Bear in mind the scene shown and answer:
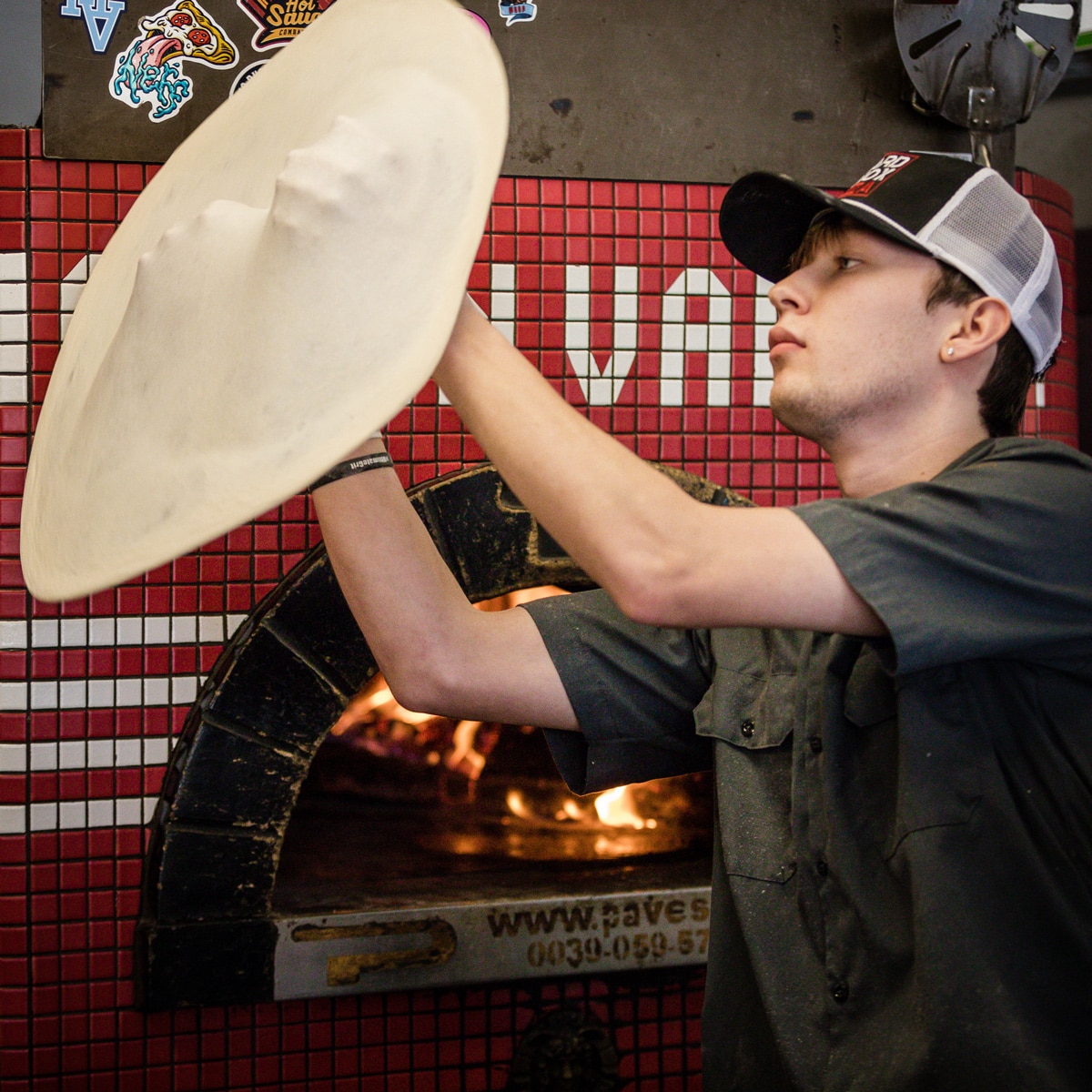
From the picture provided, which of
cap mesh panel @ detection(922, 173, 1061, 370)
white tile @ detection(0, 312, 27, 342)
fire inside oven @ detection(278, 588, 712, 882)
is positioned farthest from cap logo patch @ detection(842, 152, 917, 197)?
white tile @ detection(0, 312, 27, 342)

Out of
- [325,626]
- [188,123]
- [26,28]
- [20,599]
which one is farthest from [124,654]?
[26,28]

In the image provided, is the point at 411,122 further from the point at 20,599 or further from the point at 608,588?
the point at 20,599

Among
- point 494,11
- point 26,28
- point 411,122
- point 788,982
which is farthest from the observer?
point 494,11

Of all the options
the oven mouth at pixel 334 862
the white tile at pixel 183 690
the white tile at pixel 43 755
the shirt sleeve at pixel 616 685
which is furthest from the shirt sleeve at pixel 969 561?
the white tile at pixel 43 755

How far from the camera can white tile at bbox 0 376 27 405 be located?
2.12 m

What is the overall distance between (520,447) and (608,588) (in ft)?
0.57

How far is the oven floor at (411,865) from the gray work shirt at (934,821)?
3.16 ft

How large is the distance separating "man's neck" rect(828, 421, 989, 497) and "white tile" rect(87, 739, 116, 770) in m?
1.59

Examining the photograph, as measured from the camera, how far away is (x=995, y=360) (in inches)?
57.6

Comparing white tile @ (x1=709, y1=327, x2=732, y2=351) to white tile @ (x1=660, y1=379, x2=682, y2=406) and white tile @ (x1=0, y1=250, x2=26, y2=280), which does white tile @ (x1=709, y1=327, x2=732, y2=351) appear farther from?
white tile @ (x1=0, y1=250, x2=26, y2=280)

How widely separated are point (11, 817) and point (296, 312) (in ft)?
5.39

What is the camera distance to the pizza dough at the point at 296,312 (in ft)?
3.04

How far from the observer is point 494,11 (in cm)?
226

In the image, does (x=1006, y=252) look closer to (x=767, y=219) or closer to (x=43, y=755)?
(x=767, y=219)
